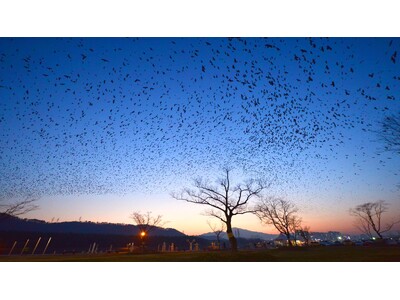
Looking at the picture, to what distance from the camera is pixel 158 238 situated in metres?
86.4

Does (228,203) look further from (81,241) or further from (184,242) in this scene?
(184,242)

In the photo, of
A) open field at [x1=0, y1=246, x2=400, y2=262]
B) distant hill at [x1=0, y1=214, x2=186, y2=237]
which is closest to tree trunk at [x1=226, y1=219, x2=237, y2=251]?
open field at [x1=0, y1=246, x2=400, y2=262]

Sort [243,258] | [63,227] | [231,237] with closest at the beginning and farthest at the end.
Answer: [243,258]
[231,237]
[63,227]

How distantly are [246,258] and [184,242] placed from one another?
80.4 m

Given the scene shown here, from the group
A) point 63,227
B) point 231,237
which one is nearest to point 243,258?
point 231,237

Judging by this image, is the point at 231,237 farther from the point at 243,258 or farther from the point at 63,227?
the point at 63,227

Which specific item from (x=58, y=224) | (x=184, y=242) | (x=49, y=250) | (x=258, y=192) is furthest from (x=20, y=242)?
(x=58, y=224)

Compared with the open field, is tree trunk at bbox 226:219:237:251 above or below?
above

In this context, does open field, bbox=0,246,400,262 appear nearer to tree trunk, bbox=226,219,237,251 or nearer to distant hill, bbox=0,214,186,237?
tree trunk, bbox=226,219,237,251

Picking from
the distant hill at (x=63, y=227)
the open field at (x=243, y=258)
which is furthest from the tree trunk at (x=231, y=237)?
the distant hill at (x=63, y=227)

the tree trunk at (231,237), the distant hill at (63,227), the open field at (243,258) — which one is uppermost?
the distant hill at (63,227)

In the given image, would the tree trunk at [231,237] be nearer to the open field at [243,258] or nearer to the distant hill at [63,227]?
the open field at [243,258]

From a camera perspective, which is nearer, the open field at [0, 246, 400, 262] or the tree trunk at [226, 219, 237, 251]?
the open field at [0, 246, 400, 262]

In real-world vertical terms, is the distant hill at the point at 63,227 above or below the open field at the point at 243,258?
above
